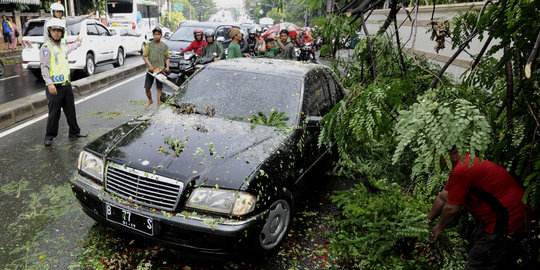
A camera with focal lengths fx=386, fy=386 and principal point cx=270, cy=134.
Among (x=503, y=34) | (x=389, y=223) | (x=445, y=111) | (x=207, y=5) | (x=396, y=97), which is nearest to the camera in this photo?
(x=445, y=111)

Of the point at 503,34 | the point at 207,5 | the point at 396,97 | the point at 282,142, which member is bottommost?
the point at 282,142

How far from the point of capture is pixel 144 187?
3.23 m

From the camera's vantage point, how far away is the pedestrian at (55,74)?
5801mm

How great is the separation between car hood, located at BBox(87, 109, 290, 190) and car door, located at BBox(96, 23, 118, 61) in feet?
35.7

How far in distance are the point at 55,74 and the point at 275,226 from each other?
14.7 ft

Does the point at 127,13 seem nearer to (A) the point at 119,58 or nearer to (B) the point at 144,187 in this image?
(A) the point at 119,58

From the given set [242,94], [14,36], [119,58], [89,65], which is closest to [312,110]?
[242,94]

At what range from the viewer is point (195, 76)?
501cm

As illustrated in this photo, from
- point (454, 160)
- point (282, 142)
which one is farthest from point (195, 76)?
point (454, 160)

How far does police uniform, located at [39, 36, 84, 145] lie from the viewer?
5.82 metres

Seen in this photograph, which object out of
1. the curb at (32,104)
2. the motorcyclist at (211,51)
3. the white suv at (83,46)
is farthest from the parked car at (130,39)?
the motorcyclist at (211,51)

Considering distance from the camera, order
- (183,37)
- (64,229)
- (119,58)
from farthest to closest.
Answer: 1. (119,58)
2. (183,37)
3. (64,229)

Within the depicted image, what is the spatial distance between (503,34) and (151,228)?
9.57 feet

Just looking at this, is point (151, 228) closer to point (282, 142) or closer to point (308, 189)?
point (282, 142)
